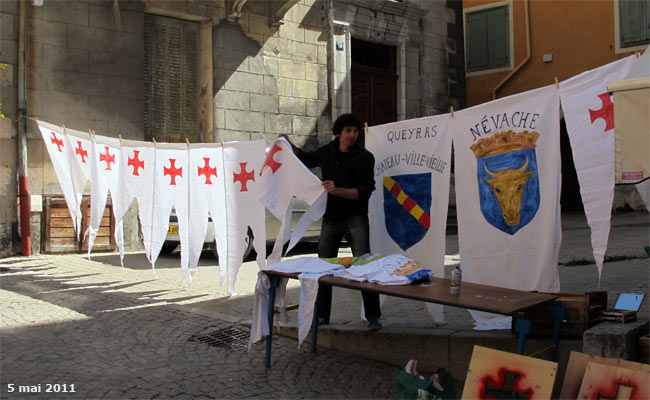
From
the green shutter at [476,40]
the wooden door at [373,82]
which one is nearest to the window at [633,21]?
the green shutter at [476,40]

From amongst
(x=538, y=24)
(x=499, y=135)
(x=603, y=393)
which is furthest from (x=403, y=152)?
(x=538, y=24)

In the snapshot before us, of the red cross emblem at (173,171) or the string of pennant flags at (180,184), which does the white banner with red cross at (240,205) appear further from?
the red cross emblem at (173,171)

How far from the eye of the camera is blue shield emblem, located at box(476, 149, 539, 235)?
15.3 feet

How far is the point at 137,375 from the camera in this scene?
14.4 ft

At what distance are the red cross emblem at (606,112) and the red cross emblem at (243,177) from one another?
3.80 metres

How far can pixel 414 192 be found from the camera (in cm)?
544

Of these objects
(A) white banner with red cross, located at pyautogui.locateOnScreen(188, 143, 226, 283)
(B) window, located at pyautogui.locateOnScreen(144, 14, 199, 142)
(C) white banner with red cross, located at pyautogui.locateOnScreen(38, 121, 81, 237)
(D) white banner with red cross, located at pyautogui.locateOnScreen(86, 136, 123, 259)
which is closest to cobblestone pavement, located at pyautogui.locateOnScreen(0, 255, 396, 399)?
(A) white banner with red cross, located at pyautogui.locateOnScreen(188, 143, 226, 283)

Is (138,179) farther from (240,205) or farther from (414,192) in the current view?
(414,192)

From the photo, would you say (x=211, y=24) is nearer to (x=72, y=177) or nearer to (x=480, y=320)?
(x=72, y=177)

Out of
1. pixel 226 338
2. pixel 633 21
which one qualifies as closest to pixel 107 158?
pixel 226 338

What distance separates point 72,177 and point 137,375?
4350 millimetres

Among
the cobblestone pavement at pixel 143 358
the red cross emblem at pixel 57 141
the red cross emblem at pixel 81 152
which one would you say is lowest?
the cobblestone pavement at pixel 143 358

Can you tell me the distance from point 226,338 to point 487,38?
1543 cm

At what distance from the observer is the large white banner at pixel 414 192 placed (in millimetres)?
5277
